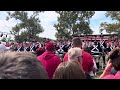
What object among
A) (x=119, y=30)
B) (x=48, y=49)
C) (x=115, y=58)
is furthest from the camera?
(x=119, y=30)

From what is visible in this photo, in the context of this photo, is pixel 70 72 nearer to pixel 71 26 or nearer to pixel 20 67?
pixel 20 67

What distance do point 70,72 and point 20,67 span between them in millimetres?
898

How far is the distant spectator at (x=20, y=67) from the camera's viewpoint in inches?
46.7

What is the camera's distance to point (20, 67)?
121cm

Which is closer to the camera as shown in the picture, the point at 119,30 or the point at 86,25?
the point at 119,30

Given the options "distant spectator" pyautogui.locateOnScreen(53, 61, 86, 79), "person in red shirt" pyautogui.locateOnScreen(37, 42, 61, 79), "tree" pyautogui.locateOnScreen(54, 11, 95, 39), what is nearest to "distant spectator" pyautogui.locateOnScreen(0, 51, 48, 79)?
"distant spectator" pyautogui.locateOnScreen(53, 61, 86, 79)

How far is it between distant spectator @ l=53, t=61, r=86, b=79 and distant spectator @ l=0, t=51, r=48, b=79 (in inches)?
29.8

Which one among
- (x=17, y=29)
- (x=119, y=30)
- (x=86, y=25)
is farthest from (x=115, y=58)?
(x=17, y=29)

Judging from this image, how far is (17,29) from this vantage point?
58.2 m

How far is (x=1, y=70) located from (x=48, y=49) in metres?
4.16

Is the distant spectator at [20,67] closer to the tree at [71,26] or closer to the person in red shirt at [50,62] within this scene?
the person in red shirt at [50,62]
